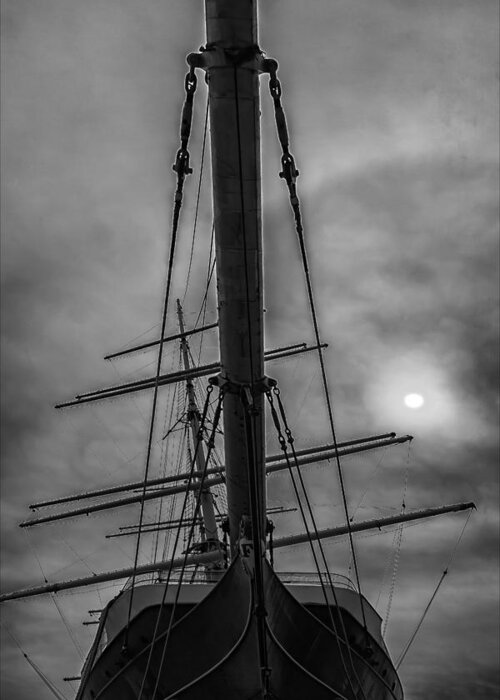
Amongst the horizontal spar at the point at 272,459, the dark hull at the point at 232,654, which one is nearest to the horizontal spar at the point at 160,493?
the horizontal spar at the point at 272,459

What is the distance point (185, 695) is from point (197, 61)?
1082 cm

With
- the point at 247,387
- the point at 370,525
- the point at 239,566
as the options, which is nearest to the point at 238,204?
the point at 247,387

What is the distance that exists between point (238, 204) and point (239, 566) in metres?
6.54

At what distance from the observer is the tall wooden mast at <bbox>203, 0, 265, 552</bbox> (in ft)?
29.7

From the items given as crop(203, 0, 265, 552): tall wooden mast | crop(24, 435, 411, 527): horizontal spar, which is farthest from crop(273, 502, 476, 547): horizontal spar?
crop(203, 0, 265, 552): tall wooden mast

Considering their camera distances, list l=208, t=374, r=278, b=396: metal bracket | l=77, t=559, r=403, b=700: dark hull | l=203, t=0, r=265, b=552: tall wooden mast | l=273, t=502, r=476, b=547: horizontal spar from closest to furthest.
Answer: l=203, t=0, r=265, b=552: tall wooden mast, l=208, t=374, r=278, b=396: metal bracket, l=77, t=559, r=403, b=700: dark hull, l=273, t=502, r=476, b=547: horizontal spar

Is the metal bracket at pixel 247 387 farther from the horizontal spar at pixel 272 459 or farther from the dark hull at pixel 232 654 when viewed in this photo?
the horizontal spar at pixel 272 459

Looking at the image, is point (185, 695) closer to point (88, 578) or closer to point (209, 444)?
point (209, 444)

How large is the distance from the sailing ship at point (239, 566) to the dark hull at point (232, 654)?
23mm

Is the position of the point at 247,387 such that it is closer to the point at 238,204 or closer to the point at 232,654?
the point at 238,204

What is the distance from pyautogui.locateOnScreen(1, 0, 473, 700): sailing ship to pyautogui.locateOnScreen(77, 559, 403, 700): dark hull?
0.08 feet

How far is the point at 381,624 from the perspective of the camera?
1845cm

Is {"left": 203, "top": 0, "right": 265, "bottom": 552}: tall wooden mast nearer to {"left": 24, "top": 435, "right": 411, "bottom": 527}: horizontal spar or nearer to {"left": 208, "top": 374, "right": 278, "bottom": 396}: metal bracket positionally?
{"left": 208, "top": 374, "right": 278, "bottom": 396}: metal bracket

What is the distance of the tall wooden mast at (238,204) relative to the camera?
9.04 m
